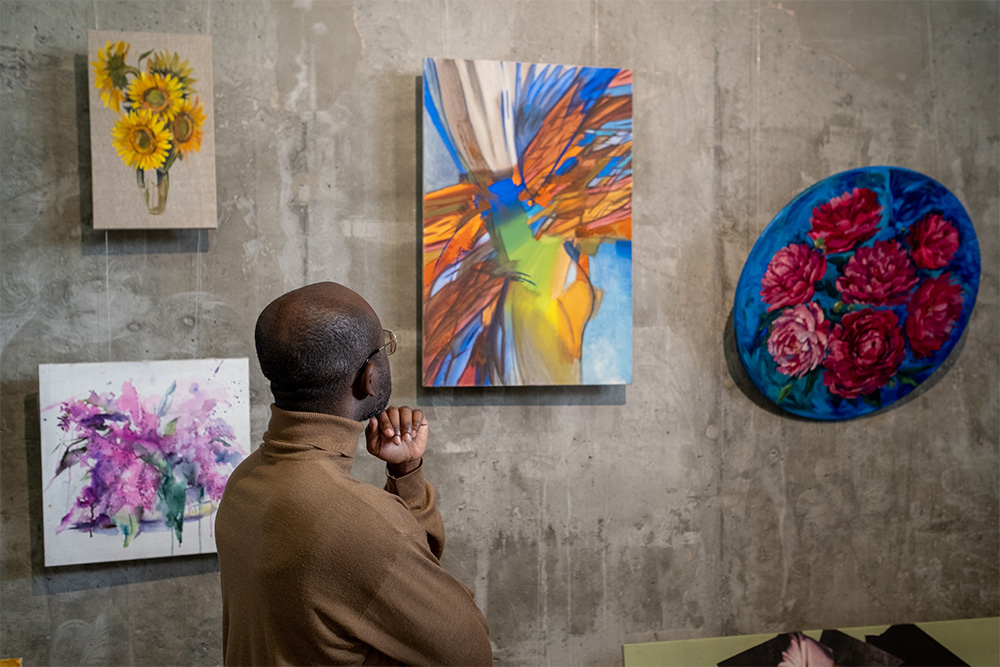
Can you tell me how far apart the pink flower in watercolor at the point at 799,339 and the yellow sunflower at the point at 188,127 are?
6.03 ft

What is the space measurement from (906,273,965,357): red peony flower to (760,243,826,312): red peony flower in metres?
0.37

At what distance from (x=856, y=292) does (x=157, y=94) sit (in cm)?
223

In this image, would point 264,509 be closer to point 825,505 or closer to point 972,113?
point 825,505

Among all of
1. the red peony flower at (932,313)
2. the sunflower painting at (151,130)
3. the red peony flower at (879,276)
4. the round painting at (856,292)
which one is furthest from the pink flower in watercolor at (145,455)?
the red peony flower at (932,313)

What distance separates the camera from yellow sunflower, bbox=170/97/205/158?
1990mm

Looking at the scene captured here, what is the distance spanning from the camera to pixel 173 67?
198 cm

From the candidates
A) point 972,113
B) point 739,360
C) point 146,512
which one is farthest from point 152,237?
point 972,113

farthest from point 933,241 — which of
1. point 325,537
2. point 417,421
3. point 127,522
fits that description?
point 127,522

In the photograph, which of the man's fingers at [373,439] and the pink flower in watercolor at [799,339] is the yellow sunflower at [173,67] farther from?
the pink flower in watercolor at [799,339]

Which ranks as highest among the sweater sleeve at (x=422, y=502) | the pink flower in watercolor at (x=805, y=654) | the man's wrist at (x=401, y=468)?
the man's wrist at (x=401, y=468)

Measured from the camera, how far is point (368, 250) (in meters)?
2.19

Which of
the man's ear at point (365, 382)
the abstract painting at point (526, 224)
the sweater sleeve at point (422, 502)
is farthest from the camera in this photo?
the abstract painting at point (526, 224)

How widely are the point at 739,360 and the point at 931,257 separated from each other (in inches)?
30.1

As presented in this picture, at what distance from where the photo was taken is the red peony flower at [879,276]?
2.48 metres
